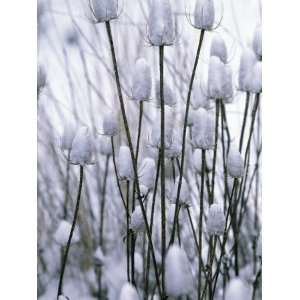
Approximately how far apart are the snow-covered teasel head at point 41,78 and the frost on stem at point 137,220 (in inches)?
9.9

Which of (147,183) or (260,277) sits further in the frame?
(260,277)

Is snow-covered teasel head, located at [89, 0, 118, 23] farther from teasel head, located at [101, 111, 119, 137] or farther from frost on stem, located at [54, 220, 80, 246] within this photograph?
frost on stem, located at [54, 220, 80, 246]

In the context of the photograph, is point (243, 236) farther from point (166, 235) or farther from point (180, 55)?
point (180, 55)

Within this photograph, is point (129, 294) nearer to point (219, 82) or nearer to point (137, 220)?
point (137, 220)

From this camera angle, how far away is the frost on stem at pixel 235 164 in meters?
0.84

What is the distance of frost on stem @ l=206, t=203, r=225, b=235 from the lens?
2.63 feet

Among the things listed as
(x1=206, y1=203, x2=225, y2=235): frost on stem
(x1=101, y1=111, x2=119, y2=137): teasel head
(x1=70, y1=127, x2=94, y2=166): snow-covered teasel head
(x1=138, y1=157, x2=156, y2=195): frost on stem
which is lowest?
(x1=206, y1=203, x2=225, y2=235): frost on stem

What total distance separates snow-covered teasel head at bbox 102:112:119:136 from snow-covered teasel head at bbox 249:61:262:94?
8.7 inches

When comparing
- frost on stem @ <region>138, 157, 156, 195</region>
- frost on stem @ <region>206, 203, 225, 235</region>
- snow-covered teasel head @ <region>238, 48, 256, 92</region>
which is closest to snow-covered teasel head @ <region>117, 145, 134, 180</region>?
frost on stem @ <region>138, 157, 156, 195</region>

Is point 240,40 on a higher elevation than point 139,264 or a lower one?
higher

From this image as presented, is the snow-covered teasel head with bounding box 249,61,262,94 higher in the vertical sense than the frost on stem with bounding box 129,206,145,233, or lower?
higher
